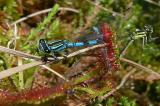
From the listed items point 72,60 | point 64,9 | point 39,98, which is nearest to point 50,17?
point 64,9

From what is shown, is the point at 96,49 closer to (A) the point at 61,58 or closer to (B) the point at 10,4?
(A) the point at 61,58

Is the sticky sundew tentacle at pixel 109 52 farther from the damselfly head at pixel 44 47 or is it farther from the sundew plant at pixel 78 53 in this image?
the damselfly head at pixel 44 47

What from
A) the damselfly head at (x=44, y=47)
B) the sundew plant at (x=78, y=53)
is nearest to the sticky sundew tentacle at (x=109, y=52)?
the sundew plant at (x=78, y=53)

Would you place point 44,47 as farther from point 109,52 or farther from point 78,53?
point 109,52

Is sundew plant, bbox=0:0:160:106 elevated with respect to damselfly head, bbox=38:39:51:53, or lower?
lower

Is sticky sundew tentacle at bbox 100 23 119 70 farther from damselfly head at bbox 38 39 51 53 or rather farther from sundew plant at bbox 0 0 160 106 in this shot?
damselfly head at bbox 38 39 51 53

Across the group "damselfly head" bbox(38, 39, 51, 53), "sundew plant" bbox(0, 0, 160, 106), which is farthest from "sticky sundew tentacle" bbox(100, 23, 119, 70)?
"damselfly head" bbox(38, 39, 51, 53)

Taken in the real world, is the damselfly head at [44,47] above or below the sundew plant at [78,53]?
above
